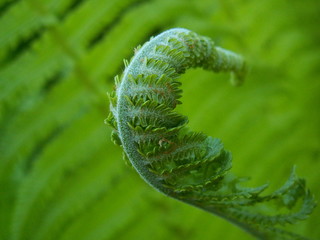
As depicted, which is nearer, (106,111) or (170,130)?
(170,130)

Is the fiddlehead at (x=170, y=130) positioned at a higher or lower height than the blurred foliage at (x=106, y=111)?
lower

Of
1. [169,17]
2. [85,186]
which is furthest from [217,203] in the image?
[169,17]

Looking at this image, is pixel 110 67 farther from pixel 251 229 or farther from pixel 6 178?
pixel 251 229

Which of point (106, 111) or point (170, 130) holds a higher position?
point (106, 111)

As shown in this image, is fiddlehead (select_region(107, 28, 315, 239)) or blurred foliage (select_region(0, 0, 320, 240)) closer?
fiddlehead (select_region(107, 28, 315, 239))
